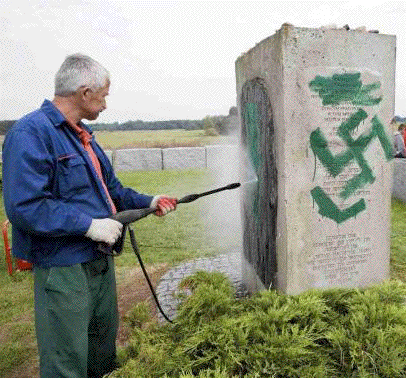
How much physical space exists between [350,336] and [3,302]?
4516mm

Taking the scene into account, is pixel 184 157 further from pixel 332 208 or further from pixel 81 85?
pixel 81 85

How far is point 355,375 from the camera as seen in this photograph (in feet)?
5.67

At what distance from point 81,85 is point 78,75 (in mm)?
58

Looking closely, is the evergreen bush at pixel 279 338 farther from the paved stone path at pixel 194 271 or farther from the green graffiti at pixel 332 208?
the paved stone path at pixel 194 271

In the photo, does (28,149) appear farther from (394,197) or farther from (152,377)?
(394,197)

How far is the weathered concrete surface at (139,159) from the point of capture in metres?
17.8

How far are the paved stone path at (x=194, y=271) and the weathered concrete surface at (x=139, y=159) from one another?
11.8 m

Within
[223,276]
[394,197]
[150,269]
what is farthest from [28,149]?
[394,197]

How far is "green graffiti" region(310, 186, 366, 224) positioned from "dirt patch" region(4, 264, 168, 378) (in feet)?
6.43

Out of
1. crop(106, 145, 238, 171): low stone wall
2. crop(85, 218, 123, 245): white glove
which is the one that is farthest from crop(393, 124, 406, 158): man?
crop(85, 218, 123, 245): white glove

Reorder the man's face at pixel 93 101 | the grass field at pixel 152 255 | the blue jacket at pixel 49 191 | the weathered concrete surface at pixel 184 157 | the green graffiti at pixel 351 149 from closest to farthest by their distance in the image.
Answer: the blue jacket at pixel 49 191, the man's face at pixel 93 101, the green graffiti at pixel 351 149, the grass field at pixel 152 255, the weathered concrete surface at pixel 184 157

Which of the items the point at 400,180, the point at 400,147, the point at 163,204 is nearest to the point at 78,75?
the point at 163,204

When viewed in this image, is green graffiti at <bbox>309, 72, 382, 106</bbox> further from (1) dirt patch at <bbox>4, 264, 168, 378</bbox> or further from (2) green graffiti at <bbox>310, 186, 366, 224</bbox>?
(1) dirt patch at <bbox>4, 264, 168, 378</bbox>

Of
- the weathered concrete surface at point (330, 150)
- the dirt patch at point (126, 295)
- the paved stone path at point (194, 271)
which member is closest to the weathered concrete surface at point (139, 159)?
the paved stone path at point (194, 271)
